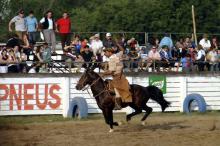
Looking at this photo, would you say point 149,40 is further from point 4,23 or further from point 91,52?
point 4,23

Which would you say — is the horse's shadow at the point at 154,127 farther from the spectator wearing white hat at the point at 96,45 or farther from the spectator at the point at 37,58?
the spectator wearing white hat at the point at 96,45

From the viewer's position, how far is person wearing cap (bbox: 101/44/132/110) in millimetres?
20344

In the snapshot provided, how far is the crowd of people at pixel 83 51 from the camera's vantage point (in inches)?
1015

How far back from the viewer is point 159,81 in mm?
27219

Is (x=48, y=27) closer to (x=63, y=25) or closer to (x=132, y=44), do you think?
(x=63, y=25)

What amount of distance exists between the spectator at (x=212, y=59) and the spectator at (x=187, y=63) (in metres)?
0.89

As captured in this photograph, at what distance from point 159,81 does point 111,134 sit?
8022 mm

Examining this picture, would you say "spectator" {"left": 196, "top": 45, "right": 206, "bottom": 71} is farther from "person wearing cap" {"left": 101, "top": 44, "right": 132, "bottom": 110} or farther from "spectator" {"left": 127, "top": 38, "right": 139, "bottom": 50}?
"person wearing cap" {"left": 101, "top": 44, "right": 132, "bottom": 110}

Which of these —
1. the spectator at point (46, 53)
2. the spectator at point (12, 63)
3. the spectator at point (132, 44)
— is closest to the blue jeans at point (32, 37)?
the spectator at point (46, 53)

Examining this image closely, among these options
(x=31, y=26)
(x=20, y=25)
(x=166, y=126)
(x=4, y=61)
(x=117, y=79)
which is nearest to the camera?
(x=117, y=79)

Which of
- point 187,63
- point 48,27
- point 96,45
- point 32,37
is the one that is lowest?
point 187,63

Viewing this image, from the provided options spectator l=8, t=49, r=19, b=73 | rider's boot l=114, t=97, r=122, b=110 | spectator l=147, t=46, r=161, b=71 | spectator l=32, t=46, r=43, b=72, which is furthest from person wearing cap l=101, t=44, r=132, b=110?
spectator l=147, t=46, r=161, b=71

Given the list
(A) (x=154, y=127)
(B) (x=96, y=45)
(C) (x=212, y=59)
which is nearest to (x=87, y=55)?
(B) (x=96, y=45)

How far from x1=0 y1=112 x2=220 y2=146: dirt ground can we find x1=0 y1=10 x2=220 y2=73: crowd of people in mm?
2330
